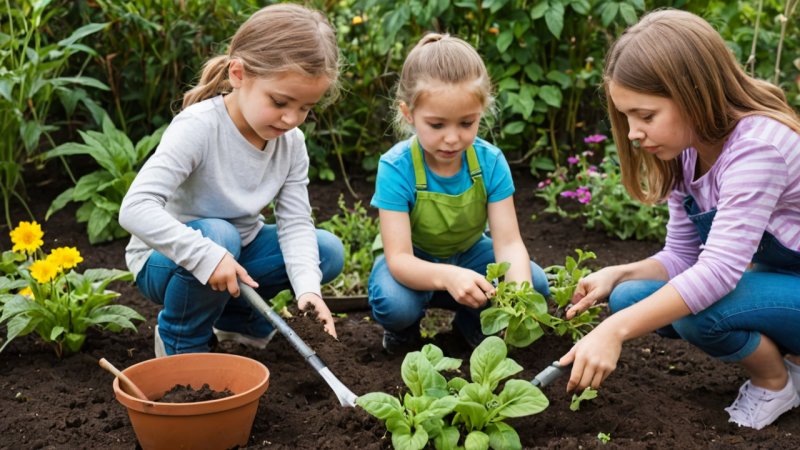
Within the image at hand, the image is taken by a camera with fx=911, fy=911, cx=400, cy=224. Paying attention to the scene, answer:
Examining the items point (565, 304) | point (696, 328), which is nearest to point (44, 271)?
point (565, 304)

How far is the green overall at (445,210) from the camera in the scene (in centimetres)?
294

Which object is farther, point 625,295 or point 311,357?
point 625,295

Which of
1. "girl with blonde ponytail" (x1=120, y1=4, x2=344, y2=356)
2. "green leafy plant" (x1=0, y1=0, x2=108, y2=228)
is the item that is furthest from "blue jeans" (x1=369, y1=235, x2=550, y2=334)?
"green leafy plant" (x1=0, y1=0, x2=108, y2=228)

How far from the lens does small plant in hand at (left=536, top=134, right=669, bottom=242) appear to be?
4168 millimetres

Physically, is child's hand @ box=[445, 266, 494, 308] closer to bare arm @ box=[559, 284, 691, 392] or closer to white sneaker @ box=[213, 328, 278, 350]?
bare arm @ box=[559, 284, 691, 392]

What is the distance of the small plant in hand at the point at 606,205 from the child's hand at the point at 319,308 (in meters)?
1.84

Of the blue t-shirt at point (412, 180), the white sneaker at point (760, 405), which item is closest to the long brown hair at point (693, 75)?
the blue t-shirt at point (412, 180)

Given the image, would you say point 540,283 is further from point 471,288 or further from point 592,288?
point 471,288

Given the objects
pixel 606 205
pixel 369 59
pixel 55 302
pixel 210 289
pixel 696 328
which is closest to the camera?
pixel 696 328

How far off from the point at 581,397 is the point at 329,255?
3.61 feet

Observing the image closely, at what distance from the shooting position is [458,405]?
210cm

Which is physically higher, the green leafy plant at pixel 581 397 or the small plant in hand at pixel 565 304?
the small plant in hand at pixel 565 304

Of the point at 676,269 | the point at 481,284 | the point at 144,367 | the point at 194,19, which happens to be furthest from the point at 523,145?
the point at 144,367

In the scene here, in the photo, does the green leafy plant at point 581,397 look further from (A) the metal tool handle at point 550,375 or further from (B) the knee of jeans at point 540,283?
(B) the knee of jeans at point 540,283
